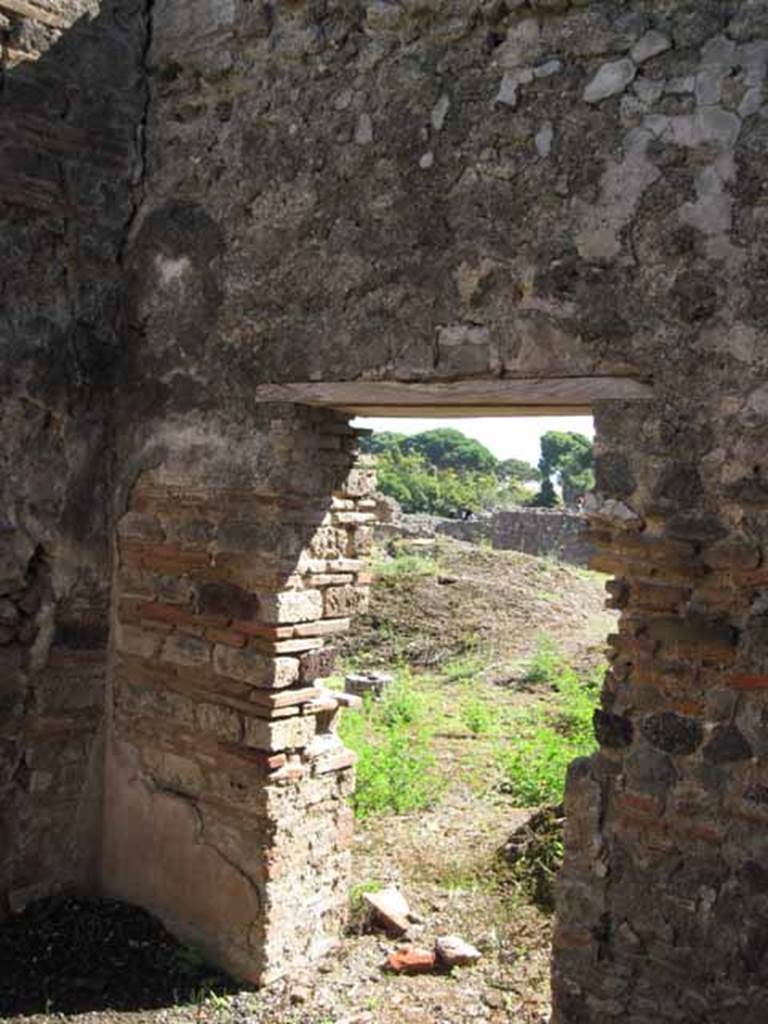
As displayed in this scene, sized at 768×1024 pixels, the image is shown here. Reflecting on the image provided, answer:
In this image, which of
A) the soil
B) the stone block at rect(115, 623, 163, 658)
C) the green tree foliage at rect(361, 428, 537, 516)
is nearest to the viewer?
the stone block at rect(115, 623, 163, 658)

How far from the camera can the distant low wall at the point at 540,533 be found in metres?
18.3

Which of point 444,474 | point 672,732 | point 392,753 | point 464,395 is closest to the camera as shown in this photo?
point 672,732

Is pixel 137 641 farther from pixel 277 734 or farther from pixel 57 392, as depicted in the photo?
pixel 57 392

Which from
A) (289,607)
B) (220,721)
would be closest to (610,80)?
(289,607)

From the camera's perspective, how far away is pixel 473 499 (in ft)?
108

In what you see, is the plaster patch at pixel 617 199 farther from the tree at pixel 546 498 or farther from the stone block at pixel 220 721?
the tree at pixel 546 498

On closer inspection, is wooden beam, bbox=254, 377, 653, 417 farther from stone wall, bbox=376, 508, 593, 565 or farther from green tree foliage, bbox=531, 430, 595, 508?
green tree foliage, bbox=531, 430, 595, 508

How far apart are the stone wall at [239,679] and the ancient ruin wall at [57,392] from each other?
0.20 meters

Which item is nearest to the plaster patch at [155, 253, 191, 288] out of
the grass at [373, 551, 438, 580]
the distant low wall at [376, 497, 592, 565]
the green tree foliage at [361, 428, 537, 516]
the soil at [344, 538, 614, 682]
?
the soil at [344, 538, 614, 682]

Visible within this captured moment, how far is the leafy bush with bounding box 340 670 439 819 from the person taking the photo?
6145mm

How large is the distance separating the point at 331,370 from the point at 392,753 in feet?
11.7

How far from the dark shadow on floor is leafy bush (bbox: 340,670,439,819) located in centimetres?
156

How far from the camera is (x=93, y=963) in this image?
4.34m

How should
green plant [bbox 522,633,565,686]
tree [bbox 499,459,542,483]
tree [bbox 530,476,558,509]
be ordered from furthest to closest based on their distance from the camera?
tree [bbox 499,459,542,483]
tree [bbox 530,476,558,509]
green plant [bbox 522,633,565,686]
